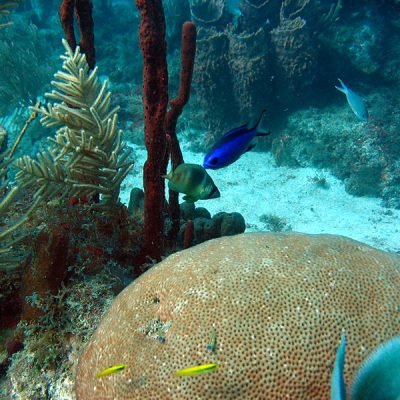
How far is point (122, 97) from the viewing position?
35.6 ft

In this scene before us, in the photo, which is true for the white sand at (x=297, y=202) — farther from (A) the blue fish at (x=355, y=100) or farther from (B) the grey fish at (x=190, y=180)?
(B) the grey fish at (x=190, y=180)

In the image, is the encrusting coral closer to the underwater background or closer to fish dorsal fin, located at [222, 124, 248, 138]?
the underwater background

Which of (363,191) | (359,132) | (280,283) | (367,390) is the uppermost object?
(367,390)

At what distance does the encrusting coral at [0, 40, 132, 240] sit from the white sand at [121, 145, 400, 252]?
421 centimetres

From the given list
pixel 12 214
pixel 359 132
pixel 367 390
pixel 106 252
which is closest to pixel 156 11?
pixel 106 252

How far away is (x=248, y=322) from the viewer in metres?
1.71

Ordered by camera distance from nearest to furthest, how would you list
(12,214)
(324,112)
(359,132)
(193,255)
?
(193,255), (12,214), (359,132), (324,112)

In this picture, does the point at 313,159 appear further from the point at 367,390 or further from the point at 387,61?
the point at 367,390

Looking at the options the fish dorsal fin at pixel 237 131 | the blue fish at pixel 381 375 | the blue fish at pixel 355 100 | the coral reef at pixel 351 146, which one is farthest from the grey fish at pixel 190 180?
the coral reef at pixel 351 146

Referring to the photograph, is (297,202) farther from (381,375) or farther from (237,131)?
(381,375)

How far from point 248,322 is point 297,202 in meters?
6.32

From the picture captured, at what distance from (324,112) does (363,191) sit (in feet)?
8.78

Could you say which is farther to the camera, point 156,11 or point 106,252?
point 106,252

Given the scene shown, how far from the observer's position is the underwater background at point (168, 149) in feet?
7.57
